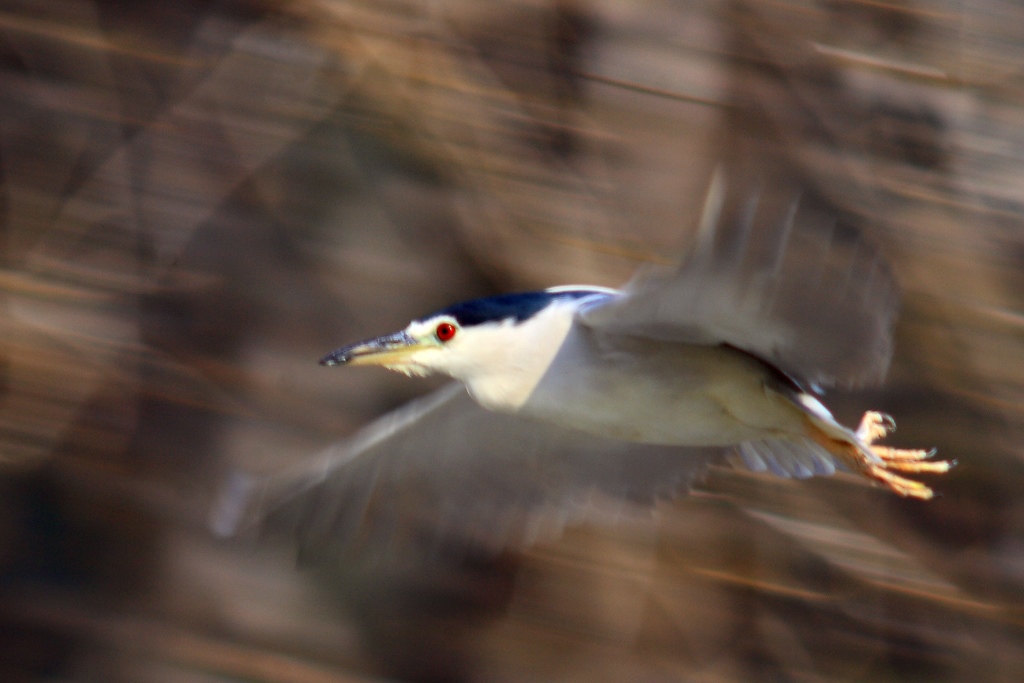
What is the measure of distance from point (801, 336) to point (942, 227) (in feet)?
4.63

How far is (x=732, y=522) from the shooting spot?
2332 millimetres

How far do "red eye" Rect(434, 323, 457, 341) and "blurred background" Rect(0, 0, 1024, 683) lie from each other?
1.08 meters

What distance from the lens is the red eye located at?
1.10 metres

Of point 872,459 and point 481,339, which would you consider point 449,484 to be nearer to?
point 481,339

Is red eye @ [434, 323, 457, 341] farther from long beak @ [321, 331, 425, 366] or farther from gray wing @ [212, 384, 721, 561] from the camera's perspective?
gray wing @ [212, 384, 721, 561]

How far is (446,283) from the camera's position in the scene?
226 cm

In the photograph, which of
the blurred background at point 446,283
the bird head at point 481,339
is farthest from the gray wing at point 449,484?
the blurred background at point 446,283

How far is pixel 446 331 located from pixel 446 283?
117cm

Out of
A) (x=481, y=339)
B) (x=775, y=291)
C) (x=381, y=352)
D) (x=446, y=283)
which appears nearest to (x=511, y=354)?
(x=481, y=339)

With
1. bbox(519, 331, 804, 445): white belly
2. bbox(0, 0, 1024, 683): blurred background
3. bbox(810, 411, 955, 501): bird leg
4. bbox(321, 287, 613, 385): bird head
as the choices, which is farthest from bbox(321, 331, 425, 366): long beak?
bbox(0, 0, 1024, 683): blurred background

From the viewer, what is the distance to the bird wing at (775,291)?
79 cm

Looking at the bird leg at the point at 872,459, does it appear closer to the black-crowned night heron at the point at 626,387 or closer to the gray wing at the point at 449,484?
the black-crowned night heron at the point at 626,387

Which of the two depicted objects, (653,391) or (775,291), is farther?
(653,391)

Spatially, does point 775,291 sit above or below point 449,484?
above
